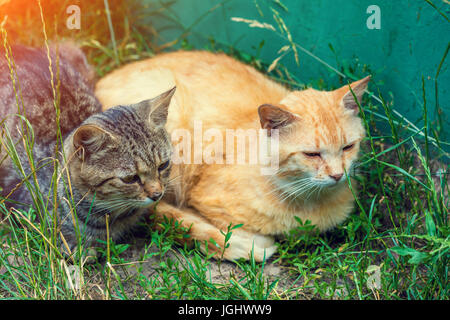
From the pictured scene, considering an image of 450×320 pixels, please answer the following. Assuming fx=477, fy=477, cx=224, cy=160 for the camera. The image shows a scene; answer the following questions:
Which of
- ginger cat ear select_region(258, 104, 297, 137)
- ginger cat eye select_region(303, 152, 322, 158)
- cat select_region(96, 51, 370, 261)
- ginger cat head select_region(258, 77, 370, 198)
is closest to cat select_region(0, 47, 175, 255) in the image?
cat select_region(96, 51, 370, 261)

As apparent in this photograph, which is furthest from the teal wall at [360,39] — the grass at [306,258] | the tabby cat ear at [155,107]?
the tabby cat ear at [155,107]

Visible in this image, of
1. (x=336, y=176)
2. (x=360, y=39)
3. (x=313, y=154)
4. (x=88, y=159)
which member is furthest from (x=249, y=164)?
(x=360, y=39)

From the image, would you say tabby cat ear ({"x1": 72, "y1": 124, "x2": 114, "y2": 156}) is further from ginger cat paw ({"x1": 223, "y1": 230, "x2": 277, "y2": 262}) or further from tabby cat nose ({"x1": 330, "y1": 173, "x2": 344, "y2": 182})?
tabby cat nose ({"x1": 330, "y1": 173, "x2": 344, "y2": 182})

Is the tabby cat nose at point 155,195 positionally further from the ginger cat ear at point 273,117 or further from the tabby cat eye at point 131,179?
Answer: the ginger cat ear at point 273,117

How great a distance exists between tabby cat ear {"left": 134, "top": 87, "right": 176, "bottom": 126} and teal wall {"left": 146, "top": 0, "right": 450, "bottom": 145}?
946mm

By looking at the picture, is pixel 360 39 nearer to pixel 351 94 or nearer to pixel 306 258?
pixel 351 94

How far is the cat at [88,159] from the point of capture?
217cm

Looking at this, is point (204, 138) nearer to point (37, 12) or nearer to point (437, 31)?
point (437, 31)

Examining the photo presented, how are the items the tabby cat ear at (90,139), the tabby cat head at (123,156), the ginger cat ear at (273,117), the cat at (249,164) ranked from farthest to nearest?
1. the cat at (249,164)
2. the ginger cat ear at (273,117)
3. the tabby cat head at (123,156)
4. the tabby cat ear at (90,139)

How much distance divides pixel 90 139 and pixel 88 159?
4.9 inches

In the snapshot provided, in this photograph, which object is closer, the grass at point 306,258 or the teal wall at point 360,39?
the grass at point 306,258

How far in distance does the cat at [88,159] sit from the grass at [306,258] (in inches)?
3.7

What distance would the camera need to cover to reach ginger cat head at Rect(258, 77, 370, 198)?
2348 millimetres
